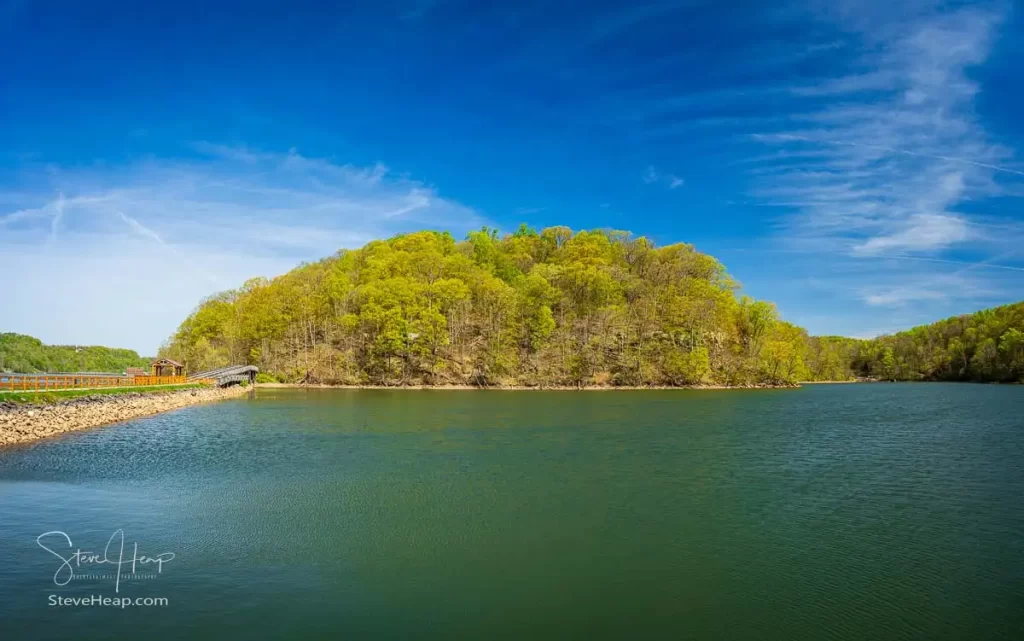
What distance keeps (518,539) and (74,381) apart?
4523 cm

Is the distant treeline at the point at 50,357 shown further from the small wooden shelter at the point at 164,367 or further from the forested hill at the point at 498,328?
the small wooden shelter at the point at 164,367

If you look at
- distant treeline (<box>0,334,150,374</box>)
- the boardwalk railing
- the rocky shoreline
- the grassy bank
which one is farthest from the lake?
distant treeline (<box>0,334,150,374</box>)

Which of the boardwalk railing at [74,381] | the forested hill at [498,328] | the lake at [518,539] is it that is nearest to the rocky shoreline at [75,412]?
the boardwalk railing at [74,381]

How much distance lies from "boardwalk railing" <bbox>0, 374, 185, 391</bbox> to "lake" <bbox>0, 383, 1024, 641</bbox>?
14.3m

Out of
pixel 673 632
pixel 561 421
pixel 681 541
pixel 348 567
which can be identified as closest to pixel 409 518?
pixel 348 567

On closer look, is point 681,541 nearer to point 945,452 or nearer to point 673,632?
point 673,632

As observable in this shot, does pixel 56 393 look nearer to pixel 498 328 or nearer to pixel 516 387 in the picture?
pixel 516 387

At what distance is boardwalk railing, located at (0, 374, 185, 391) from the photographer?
36938 mm

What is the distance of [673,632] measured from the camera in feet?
30.3

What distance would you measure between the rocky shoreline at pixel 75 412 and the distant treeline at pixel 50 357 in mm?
76460

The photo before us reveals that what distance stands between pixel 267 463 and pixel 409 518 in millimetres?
10613

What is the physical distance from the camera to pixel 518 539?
45.4ft

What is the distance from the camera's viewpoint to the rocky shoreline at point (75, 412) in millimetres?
28219

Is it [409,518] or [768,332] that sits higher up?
[768,332]
